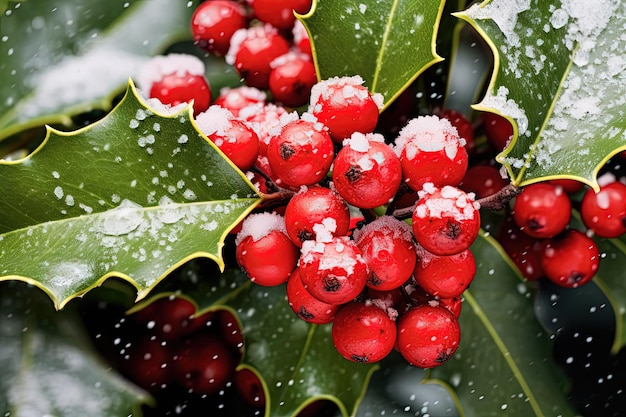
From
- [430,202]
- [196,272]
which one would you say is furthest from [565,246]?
[196,272]

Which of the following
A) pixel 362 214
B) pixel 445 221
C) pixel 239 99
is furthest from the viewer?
pixel 239 99

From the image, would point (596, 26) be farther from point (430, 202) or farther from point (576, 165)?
point (430, 202)

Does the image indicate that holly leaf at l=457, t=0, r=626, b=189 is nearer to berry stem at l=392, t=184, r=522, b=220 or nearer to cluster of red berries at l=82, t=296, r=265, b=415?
berry stem at l=392, t=184, r=522, b=220

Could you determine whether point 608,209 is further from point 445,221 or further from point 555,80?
point 445,221

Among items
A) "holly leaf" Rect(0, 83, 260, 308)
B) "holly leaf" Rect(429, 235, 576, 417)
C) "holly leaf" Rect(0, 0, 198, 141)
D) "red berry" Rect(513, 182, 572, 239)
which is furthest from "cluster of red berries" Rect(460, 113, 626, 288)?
"holly leaf" Rect(0, 0, 198, 141)

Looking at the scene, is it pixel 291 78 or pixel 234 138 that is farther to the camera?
pixel 291 78

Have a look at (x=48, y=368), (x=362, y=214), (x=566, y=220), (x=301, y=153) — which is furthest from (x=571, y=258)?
(x=48, y=368)
